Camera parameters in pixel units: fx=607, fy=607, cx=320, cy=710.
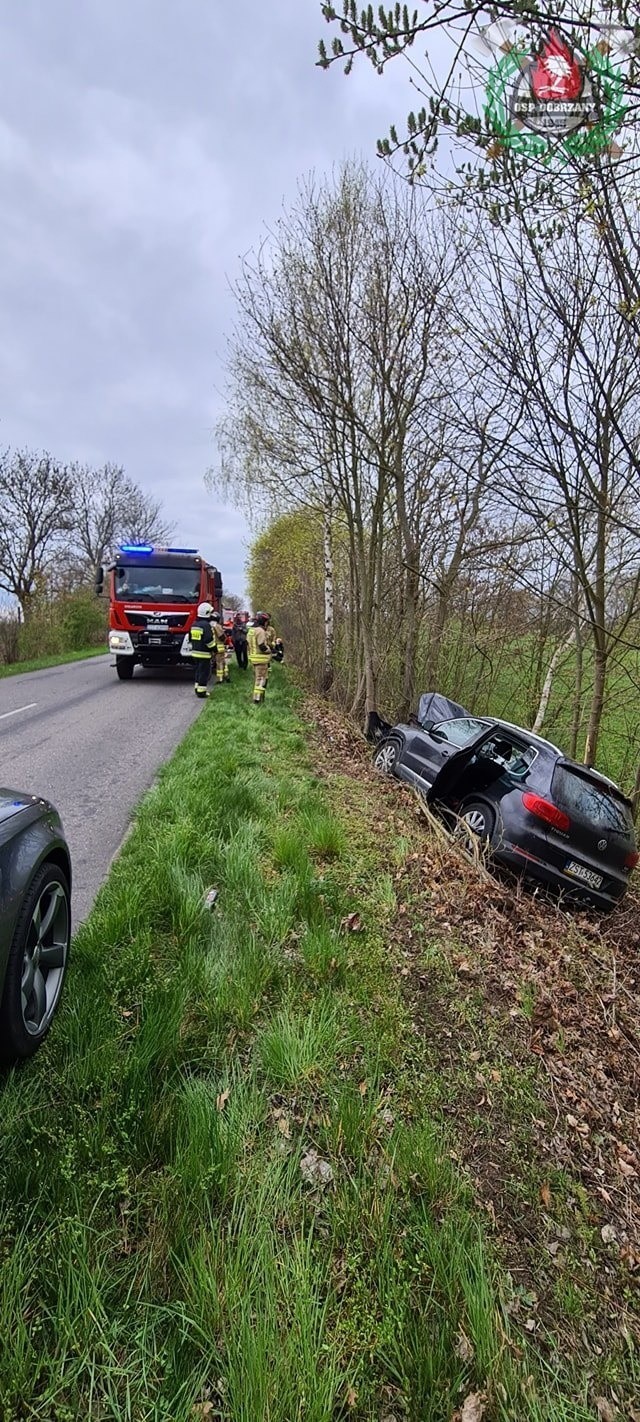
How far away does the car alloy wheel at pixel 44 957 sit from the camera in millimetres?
2395

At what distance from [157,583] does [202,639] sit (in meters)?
2.06

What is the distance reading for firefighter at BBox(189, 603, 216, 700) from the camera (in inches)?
492

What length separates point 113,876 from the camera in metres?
3.95

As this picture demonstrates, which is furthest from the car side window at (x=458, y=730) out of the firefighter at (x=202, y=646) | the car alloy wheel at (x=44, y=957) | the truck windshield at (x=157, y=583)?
the truck windshield at (x=157, y=583)

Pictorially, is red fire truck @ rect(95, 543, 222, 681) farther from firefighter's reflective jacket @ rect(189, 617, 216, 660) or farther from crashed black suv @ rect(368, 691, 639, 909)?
crashed black suv @ rect(368, 691, 639, 909)

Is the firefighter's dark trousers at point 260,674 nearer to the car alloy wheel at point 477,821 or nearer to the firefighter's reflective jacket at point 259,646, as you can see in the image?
the firefighter's reflective jacket at point 259,646

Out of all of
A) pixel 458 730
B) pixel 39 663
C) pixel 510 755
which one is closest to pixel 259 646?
pixel 458 730

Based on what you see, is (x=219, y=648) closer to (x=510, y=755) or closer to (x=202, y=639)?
(x=202, y=639)

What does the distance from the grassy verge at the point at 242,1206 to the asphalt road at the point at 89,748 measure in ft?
3.77

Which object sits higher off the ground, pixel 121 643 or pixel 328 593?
pixel 328 593

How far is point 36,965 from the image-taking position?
249 centimetres

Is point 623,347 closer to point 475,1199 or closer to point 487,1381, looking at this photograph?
point 475,1199

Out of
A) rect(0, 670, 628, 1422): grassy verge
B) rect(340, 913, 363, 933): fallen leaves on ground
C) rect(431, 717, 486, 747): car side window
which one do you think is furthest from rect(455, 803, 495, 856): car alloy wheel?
rect(0, 670, 628, 1422): grassy verge

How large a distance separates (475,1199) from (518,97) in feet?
15.6
